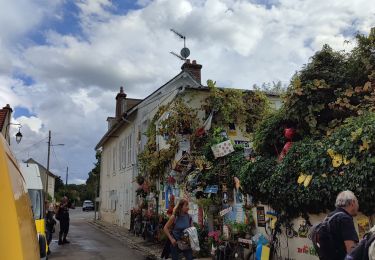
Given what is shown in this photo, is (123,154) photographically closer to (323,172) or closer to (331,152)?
(323,172)

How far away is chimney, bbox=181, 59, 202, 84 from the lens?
22.5m

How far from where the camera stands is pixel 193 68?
2277cm

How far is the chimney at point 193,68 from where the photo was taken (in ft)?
74.0

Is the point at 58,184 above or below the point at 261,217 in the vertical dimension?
above

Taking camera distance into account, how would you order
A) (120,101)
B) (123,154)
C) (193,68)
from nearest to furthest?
(193,68) → (123,154) → (120,101)

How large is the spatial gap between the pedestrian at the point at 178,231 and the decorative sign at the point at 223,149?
4938 millimetres

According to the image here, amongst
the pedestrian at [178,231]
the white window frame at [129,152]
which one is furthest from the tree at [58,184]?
the pedestrian at [178,231]

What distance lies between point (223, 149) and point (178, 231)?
532 centimetres

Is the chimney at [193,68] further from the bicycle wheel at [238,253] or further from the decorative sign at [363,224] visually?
the decorative sign at [363,224]

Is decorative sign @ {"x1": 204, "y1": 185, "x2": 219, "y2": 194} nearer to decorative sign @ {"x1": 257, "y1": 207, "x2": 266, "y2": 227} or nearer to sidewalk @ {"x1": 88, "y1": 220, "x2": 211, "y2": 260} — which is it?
decorative sign @ {"x1": 257, "y1": 207, "x2": 266, "y2": 227}

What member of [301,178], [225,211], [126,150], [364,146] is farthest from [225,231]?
[126,150]

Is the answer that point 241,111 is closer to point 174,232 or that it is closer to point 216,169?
point 216,169

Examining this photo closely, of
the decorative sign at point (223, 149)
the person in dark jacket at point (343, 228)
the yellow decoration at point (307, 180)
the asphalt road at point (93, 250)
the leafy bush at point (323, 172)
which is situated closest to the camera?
the person in dark jacket at point (343, 228)

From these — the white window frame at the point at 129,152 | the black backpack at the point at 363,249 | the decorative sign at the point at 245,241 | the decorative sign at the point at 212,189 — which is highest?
the white window frame at the point at 129,152
